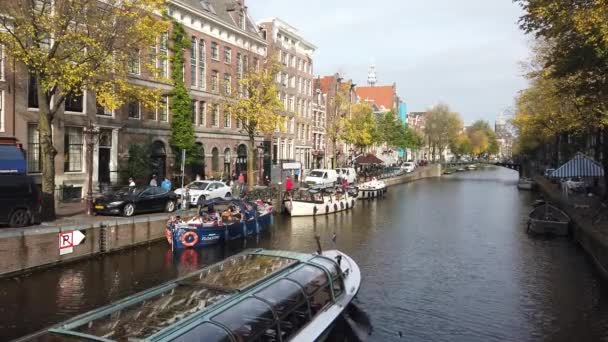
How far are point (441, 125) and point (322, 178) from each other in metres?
74.3

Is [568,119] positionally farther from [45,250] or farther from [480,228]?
[45,250]

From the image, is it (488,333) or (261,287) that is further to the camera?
(488,333)

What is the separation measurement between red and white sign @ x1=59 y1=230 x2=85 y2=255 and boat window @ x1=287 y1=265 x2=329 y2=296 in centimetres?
1091

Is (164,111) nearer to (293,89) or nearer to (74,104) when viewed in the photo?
(74,104)

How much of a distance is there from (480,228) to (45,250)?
76.3ft

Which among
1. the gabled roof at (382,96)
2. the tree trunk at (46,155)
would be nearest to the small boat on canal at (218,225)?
the tree trunk at (46,155)


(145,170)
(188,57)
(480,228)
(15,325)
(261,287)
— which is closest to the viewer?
(261,287)

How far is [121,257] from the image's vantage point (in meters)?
19.3

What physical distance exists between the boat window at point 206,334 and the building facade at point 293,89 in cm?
4429

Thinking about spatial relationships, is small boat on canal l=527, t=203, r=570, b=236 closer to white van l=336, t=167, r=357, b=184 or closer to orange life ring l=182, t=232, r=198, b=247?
orange life ring l=182, t=232, r=198, b=247

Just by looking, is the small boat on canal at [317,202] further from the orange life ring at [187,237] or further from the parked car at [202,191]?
the orange life ring at [187,237]

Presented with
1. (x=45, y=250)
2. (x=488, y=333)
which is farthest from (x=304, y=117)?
(x=488, y=333)

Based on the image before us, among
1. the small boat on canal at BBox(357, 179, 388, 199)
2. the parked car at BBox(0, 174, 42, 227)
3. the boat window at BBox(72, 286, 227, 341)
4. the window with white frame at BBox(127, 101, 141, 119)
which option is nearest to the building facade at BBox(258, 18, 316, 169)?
the small boat on canal at BBox(357, 179, 388, 199)

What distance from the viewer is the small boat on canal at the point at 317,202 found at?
32344 mm
